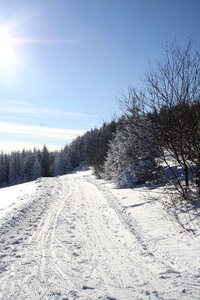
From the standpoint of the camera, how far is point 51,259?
8188mm

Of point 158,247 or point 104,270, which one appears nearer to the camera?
point 104,270

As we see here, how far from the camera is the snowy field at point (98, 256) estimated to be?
6301mm

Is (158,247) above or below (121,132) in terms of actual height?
below

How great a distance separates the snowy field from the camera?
630cm

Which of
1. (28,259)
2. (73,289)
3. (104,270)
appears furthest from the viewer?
(28,259)

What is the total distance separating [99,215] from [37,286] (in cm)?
824

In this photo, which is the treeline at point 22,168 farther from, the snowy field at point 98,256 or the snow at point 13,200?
the snowy field at point 98,256

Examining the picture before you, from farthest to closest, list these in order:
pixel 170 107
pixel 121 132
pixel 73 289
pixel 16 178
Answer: pixel 16 178 < pixel 121 132 < pixel 170 107 < pixel 73 289

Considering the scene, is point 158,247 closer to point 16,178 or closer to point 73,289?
point 73,289

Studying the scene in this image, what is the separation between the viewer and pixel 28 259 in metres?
8.12

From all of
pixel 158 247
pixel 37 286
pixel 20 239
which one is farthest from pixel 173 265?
pixel 20 239

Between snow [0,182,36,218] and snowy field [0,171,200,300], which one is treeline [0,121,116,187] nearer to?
snow [0,182,36,218]

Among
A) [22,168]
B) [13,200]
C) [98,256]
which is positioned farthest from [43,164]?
[98,256]

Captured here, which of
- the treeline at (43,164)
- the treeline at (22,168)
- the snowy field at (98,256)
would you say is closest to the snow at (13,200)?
the snowy field at (98,256)
